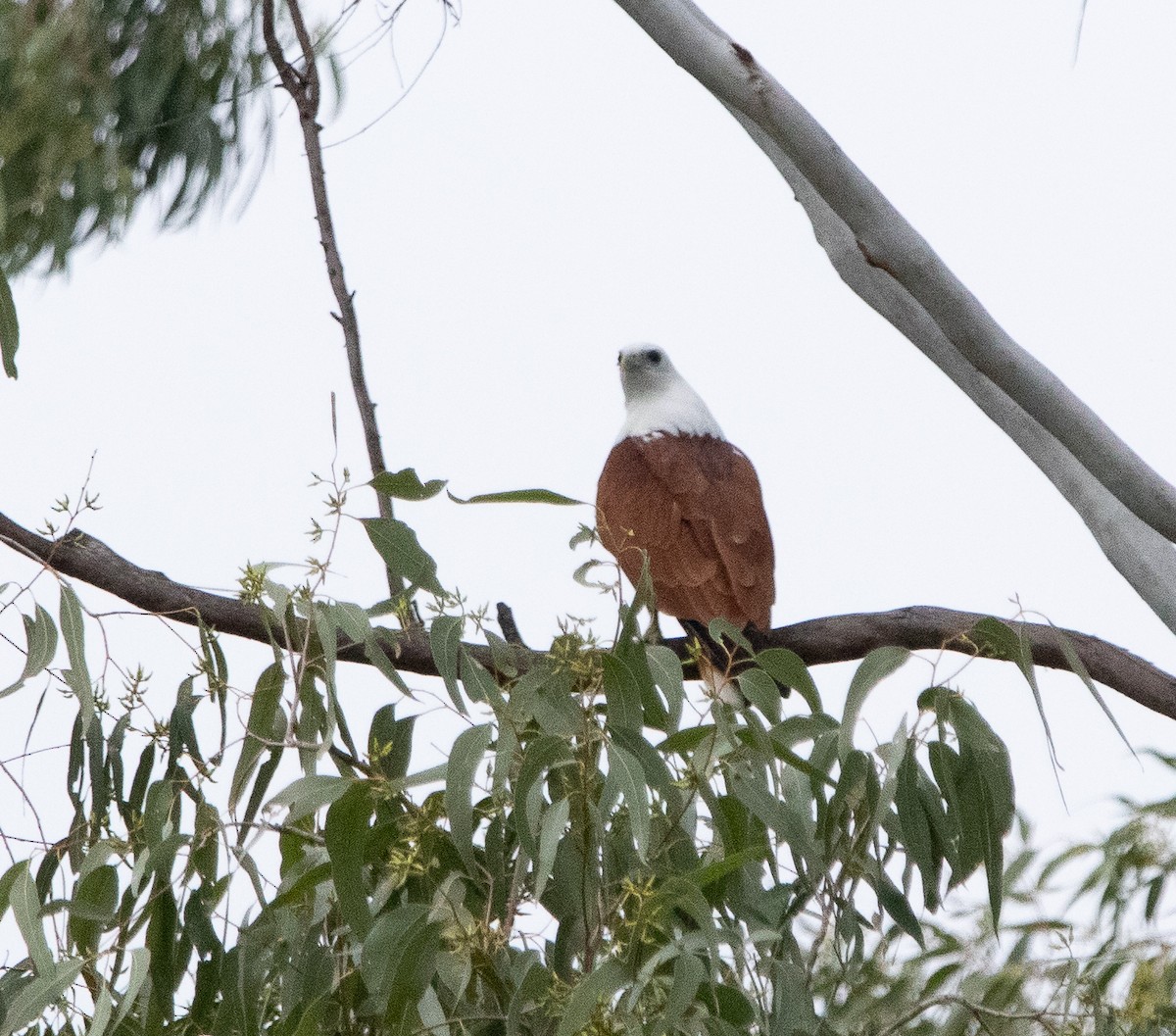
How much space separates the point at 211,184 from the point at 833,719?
178 centimetres

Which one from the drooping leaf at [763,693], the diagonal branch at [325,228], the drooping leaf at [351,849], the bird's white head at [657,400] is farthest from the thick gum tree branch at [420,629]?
the bird's white head at [657,400]

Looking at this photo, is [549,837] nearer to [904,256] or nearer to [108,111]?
[904,256]

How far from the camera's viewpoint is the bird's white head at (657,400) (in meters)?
2.49

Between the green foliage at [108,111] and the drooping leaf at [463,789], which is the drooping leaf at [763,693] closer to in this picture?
the drooping leaf at [463,789]

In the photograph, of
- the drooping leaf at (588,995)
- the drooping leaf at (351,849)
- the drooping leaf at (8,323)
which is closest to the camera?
the drooping leaf at (588,995)

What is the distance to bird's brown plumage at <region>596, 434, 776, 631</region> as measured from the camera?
6.63ft

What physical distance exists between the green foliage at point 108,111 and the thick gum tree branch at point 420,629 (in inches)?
28.1

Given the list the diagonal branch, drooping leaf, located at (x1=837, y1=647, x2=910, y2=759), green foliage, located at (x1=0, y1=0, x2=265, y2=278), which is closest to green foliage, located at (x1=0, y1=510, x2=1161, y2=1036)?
drooping leaf, located at (x1=837, y1=647, x2=910, y2=759)

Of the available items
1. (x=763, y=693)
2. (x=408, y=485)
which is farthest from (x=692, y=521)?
(x=408, y=485)

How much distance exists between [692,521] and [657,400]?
0.59 metres

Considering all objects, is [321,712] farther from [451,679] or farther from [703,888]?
[703,888]

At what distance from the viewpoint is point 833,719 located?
125 centimetres

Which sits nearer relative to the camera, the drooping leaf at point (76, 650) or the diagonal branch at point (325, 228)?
the drooping leaf at point (76, 650)

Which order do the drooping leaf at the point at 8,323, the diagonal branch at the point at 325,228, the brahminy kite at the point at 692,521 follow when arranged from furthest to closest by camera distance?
the brahminy kite at the point at 692,521
the diagonal branch at the point at 325,228
the drooping leaf at the point at 8,323
